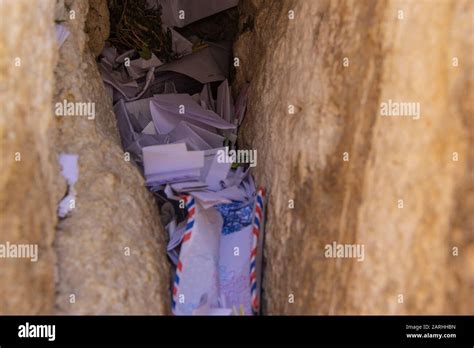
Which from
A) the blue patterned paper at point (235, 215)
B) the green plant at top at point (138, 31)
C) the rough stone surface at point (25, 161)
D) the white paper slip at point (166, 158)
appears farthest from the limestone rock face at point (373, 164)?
the green plant at top at point (138, 31)

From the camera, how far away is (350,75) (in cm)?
186

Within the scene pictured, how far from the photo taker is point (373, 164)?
1696 mm

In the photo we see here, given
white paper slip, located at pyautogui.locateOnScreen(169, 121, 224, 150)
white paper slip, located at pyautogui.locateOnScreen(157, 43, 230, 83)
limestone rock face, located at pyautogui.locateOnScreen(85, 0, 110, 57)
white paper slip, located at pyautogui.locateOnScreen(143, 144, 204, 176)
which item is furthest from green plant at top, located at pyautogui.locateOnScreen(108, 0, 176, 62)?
white paper slip, located at pyautogui.locateOnScreen(143, 144, 204, 176)

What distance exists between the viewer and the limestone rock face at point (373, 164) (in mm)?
1500

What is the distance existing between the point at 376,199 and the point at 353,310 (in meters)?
0.31

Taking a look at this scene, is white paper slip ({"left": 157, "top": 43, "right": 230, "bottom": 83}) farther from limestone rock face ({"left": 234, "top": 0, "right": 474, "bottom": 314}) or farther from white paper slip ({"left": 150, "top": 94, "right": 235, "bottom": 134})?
limestone rock face ({"left": 234, "top": 0, "right": 474, "bottom": 314})

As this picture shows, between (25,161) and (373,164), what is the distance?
945mm

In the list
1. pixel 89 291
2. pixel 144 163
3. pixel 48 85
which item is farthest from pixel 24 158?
pixel 144 163

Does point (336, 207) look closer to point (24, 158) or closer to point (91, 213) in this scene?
point (91, 213)

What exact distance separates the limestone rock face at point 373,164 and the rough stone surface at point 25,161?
0.80 metres

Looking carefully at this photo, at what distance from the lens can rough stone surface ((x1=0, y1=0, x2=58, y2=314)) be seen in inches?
61.5

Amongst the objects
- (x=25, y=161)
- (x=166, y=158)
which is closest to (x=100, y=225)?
(x=25, y=161)

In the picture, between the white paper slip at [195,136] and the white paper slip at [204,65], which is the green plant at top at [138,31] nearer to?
the white paper slip at [204,65]

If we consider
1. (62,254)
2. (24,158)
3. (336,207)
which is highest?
(24,158)
